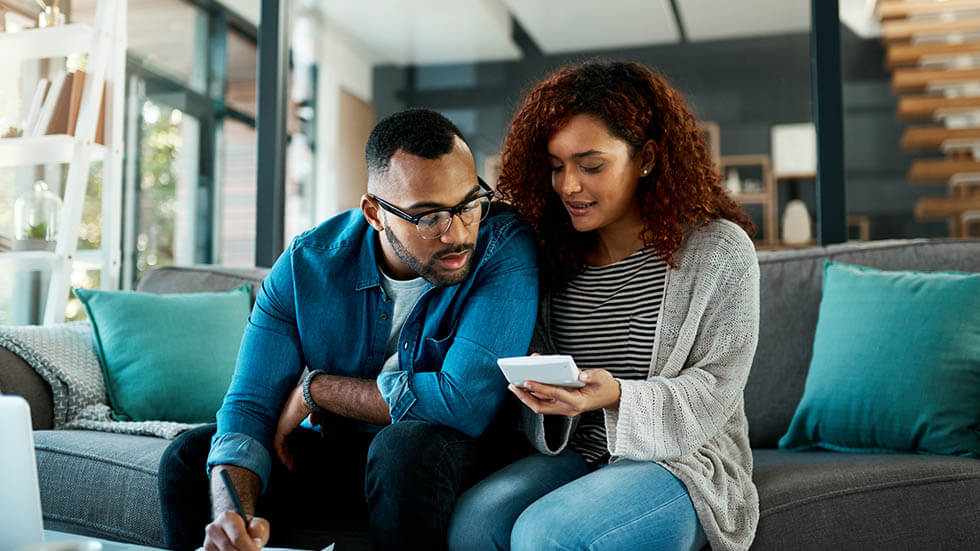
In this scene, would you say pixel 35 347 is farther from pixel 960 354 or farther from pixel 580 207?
pixel 960 354

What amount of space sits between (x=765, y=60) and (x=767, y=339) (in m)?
4.85

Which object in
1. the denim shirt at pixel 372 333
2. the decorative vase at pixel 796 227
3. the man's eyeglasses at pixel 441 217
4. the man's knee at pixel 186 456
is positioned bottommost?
the man's knee at pixel 186 456

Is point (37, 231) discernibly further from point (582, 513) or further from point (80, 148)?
point (582, 513)

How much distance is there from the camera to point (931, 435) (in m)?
1.63

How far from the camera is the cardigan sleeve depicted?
132 cm

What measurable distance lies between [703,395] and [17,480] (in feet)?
3.12

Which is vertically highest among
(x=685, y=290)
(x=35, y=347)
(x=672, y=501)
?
(x=685, y=290)

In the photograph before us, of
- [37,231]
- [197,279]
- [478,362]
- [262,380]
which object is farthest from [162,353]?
[478,362]

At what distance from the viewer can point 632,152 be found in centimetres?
153

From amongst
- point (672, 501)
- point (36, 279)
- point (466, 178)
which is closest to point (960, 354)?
point (672, 501)

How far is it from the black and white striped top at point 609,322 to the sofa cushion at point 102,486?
2.67ft

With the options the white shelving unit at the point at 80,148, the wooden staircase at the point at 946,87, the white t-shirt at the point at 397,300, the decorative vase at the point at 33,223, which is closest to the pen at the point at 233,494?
the white t-shirt at the point at 397,300

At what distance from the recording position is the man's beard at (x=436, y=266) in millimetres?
1450

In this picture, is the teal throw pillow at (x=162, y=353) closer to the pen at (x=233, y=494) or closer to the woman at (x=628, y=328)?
the woman at (x=628, y=328)
